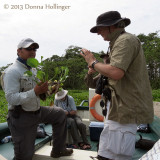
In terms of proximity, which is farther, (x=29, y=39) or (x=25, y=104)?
(x=29, y=39)

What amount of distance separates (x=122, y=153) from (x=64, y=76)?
1.08m

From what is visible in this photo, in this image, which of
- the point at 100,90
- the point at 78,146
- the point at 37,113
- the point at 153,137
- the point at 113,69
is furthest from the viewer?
the point at 78,146

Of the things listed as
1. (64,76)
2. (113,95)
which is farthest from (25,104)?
(113,95)

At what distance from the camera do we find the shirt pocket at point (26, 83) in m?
2.04

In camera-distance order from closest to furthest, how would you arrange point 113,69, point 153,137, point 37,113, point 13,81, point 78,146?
point 113,69, point 13,81, point 37,113, point 153,137, point 78,146

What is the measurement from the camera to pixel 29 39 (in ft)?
7.15

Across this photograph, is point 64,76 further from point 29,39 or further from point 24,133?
point 24,133

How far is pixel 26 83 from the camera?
6.78 ft

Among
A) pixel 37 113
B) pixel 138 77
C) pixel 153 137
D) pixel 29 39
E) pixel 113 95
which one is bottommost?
pixel 153 137

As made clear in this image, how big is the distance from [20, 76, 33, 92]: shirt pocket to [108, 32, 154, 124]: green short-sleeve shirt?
3.06 feet

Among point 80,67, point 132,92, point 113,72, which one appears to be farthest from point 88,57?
point 80,67

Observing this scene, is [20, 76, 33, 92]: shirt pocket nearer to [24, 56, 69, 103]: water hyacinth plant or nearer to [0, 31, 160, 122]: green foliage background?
[24, 56, 69, 103]: water hyacinth plant

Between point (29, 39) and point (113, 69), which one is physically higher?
point (29, 39)

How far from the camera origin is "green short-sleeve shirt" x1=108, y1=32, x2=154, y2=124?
1520 millimetres
